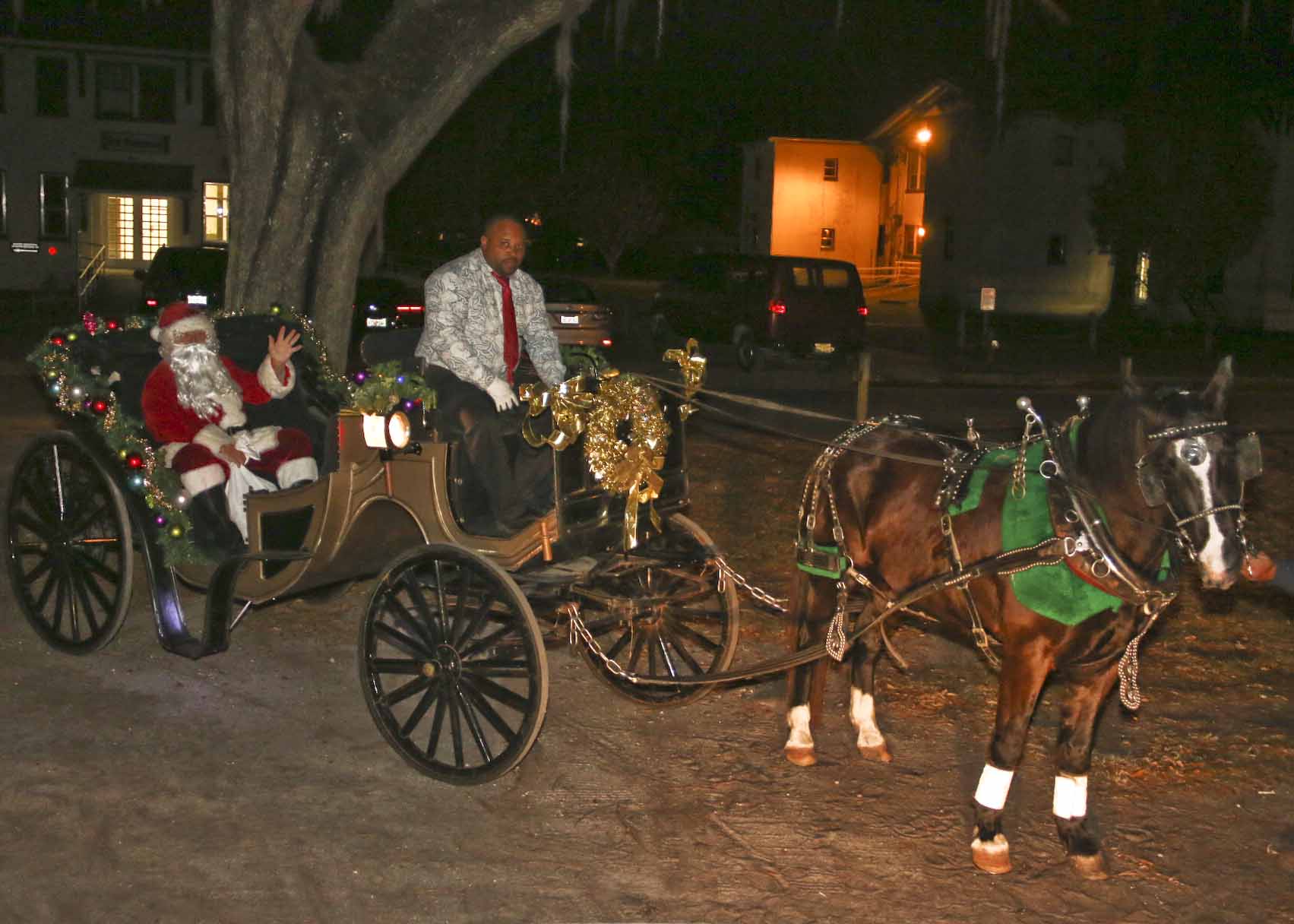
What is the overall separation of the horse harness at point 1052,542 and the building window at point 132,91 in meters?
38.9

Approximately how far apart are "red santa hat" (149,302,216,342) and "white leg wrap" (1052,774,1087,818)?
483cm

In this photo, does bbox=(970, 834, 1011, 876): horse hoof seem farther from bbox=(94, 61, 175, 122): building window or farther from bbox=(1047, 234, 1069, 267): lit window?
bbox=(94, 61, 175, 122): building window

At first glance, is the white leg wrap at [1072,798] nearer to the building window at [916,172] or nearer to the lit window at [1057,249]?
the lit window at [1057,249]

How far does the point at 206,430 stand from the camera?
7.05 metres

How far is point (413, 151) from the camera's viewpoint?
1066cm

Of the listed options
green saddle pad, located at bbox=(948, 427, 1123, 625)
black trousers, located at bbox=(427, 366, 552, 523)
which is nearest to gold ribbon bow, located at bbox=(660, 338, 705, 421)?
black trousers, located at bbox=(427, 366, 552, 523)

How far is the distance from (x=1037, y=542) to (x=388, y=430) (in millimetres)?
2880

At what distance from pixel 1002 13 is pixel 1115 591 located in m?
8.05

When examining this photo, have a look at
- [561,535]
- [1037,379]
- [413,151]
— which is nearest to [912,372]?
[1037,379]

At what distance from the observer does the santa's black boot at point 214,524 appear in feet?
23.0

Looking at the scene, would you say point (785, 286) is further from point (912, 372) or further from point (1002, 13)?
point (1002, 13)

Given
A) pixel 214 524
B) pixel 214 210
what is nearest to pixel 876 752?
pixel 214 524

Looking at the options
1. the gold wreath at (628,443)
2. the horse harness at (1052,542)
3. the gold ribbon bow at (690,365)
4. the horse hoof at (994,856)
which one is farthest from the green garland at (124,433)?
the horse hoof at (994,856)

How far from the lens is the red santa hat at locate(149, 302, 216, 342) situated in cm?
707
